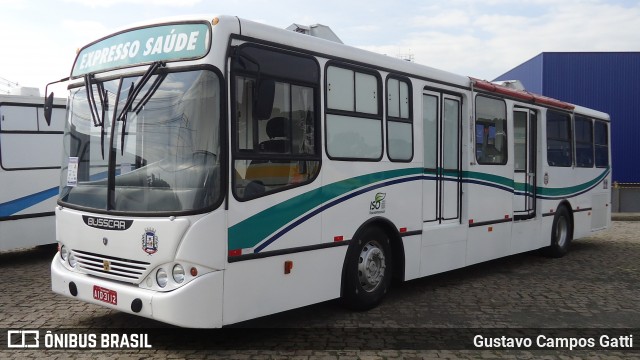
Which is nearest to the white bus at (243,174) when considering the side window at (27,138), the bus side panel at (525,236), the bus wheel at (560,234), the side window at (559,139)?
the bus side panel at (525,236)

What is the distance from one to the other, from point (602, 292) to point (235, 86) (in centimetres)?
614

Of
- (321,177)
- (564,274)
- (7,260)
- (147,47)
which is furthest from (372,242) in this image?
(7,260)

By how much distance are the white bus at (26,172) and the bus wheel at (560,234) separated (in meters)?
9.13

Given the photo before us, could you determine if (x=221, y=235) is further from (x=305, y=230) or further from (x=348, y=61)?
(x=348, y=61)

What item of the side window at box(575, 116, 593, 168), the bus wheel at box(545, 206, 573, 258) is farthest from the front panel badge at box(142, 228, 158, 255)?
the side window at box(575, 116, 593, 168)

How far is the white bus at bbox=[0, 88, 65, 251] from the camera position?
9.62m

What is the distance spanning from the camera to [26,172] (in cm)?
992

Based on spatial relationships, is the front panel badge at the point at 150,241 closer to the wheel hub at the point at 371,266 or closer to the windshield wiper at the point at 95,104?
the windshield wiper at the point at 95,104

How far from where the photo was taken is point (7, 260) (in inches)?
415

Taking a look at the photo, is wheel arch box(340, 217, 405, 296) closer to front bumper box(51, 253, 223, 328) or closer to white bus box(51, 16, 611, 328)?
white bus box(51, 16, 611, 328)

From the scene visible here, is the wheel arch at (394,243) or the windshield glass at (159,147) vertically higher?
the windshield glass at (159,147)

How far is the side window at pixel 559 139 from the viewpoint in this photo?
10.9 m

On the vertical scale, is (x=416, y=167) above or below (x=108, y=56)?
below

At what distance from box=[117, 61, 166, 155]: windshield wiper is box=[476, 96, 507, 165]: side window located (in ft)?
16.9
